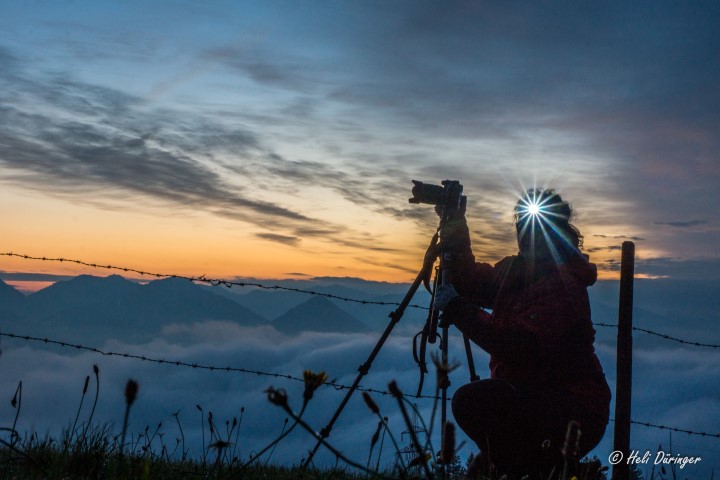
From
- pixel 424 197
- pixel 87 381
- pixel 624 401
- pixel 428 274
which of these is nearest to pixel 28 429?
pixel 87 381

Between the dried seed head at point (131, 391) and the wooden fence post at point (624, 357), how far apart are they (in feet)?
14.4

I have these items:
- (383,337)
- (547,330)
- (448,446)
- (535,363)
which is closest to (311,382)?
(448,446)

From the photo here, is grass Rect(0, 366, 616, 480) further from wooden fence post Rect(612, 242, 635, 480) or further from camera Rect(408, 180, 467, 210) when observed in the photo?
camera Rect(408, 180, 467, 210)

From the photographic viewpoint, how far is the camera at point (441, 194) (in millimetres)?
5750

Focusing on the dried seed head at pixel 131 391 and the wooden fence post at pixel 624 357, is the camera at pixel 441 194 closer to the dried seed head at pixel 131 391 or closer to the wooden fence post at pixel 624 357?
the wooden fence post at pixel 624 357

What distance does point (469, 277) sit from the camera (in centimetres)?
554

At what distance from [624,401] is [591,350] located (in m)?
1.20

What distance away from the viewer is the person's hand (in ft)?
14.7

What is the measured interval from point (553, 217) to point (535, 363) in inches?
50.2

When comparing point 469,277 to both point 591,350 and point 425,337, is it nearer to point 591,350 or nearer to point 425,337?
point 425,337

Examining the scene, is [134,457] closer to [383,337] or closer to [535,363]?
[383,337]

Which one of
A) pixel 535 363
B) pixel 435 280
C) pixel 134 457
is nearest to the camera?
pixel 134 457

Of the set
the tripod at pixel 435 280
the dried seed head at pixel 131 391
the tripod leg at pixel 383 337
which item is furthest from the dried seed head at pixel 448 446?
the tripod at pixel 435 280

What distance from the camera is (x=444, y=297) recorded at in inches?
178
